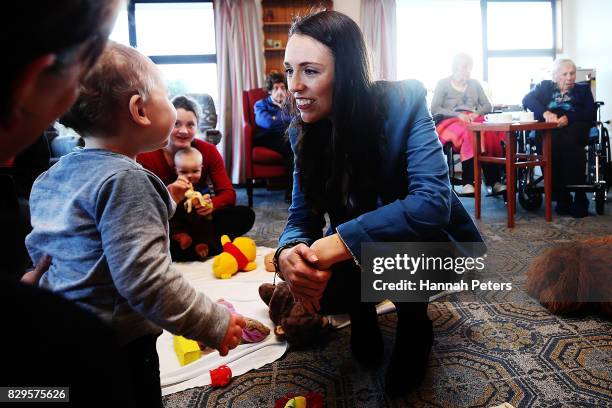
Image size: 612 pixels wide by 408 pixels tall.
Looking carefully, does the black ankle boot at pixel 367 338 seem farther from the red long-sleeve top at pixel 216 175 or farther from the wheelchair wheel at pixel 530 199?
the wheelchair wheel at pixel 530 199

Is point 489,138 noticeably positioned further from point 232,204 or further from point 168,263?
point 168,263

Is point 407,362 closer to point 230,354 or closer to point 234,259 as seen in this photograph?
point 230,354

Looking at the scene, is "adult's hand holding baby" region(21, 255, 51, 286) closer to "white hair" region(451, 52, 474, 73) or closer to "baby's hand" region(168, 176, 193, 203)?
"baby's hand" region(168, 176, 193, 203)

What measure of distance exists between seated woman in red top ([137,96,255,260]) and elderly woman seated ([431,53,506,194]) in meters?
2.32

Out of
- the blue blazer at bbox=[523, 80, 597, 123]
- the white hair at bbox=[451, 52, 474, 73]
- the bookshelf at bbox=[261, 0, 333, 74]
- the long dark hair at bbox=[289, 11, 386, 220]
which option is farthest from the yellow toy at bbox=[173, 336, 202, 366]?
the bookshelf at bbox=[261, 0, 333, 74]

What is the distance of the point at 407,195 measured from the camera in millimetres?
1239

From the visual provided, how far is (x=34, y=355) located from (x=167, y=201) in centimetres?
59

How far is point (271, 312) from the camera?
5.51 ft

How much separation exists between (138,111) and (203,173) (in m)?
1.84

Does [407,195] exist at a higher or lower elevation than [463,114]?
lower

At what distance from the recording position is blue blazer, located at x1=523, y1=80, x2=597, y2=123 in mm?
3697

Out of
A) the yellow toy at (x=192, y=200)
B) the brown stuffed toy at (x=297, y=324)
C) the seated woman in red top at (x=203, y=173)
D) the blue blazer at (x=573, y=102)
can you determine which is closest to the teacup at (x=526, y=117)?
the blue blazer at (x=573, y=102)

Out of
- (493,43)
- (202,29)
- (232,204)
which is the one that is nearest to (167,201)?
(232,204)

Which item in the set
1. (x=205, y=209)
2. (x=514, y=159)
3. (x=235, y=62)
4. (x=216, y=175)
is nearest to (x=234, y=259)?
(x=205, y=209)
